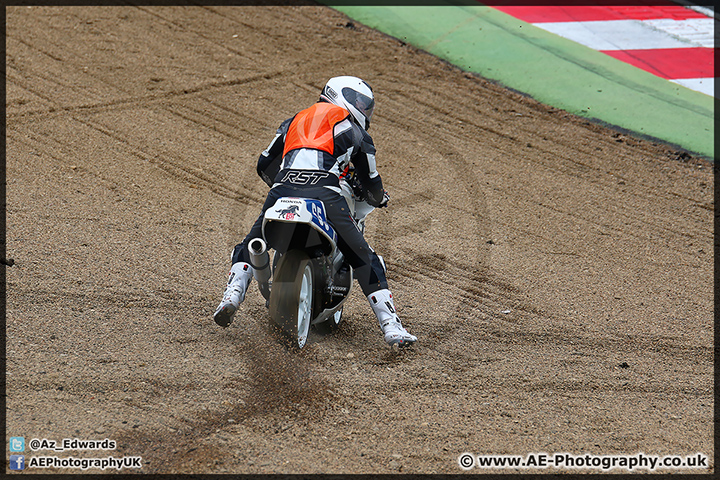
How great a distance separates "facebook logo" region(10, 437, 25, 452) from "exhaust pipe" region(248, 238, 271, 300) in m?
1.67

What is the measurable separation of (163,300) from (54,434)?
176 cm

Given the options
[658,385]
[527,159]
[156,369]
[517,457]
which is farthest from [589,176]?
[156,369]

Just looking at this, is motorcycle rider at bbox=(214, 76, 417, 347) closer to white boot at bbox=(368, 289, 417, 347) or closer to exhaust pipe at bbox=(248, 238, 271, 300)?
white boot at bbox=(368, 289, 417, 347)

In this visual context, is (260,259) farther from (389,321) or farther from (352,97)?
(352,97)

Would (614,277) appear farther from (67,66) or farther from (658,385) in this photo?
(67,66)

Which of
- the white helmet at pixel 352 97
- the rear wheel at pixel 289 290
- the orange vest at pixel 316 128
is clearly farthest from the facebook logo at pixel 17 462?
the white helmet at pixel 352 97

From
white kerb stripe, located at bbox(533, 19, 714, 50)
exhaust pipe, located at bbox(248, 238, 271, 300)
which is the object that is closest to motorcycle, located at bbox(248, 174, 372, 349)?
exhaust pipe, located at bbox(248, 238, 271, 300)

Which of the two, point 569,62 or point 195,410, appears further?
point 569,62

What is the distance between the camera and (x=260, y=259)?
14.8ft

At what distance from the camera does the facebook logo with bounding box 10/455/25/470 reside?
351cm

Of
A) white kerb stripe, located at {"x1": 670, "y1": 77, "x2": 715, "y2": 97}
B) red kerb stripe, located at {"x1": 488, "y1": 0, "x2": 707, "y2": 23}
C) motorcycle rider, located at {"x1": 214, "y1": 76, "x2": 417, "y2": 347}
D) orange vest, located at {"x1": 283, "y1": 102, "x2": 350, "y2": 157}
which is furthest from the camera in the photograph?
red kerb stripe, located at {"x1": 488, "y1": 0, "x2": 707, "y2": 23}

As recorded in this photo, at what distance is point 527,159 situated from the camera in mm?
8438

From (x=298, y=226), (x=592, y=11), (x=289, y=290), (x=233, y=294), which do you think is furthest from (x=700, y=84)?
(x=233, y=294)

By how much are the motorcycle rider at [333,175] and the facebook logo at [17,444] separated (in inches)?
53.7
